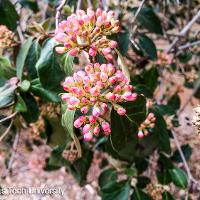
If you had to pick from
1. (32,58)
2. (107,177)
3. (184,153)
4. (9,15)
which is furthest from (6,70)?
(184,153)

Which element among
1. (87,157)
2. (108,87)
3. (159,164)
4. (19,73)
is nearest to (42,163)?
(87,157)

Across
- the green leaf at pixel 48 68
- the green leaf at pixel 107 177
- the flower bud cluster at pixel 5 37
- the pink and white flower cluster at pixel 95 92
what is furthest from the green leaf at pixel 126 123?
the green leaf at pixel 107 177

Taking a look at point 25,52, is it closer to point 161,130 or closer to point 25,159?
point 161,130

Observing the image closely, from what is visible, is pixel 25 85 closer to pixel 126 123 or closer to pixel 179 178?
pixel 126 123

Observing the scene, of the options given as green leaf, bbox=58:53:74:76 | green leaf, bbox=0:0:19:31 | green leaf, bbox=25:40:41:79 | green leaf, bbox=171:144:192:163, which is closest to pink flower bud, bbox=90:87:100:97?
green leaf, bbox=58:53:74:76

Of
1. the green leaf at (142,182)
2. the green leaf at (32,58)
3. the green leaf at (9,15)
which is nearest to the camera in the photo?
the green leaf at (32,58)

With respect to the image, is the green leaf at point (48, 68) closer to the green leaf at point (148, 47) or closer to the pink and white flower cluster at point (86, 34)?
the pink and white flower cluster at point (86, 34)
